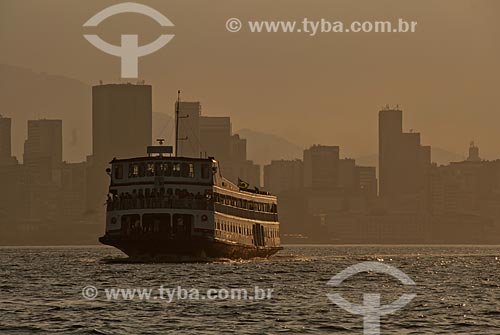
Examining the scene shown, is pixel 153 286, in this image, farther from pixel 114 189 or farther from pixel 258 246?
pixel 258 246

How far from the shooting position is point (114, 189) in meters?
140

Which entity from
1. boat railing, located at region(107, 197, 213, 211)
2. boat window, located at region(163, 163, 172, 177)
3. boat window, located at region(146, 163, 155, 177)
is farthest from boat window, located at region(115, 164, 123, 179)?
boat window, located at region(163, 163, 172, 177)

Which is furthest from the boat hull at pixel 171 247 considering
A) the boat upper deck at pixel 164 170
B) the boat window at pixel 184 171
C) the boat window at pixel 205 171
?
the boat window at pixel 184 171

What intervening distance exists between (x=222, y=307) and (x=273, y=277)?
3473 cm

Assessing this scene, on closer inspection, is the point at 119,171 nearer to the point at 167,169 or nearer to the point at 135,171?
the point at 135,171

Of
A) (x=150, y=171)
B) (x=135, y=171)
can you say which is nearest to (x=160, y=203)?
(x=150, y=171)

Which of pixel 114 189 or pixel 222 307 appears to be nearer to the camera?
pixel 222 307

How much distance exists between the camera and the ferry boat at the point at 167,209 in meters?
137

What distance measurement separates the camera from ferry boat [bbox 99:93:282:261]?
136750 millimetres

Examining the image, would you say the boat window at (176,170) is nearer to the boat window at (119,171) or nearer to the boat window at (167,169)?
the boat window at (167,169)

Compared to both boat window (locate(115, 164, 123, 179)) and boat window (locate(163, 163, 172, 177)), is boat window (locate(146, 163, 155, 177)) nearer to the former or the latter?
boat window (locate(163, 163, 172, 177))

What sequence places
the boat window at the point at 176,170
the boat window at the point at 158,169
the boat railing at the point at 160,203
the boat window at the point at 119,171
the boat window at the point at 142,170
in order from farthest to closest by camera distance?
the boat window at the point at 119,171
the boat window at the point at 142,170
the boat window at the point at 176,170
the boat window at the point at 158,169
the boat railing at the point at 160,203

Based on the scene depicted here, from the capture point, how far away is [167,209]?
137m

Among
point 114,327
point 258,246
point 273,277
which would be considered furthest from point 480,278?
point 114,327
